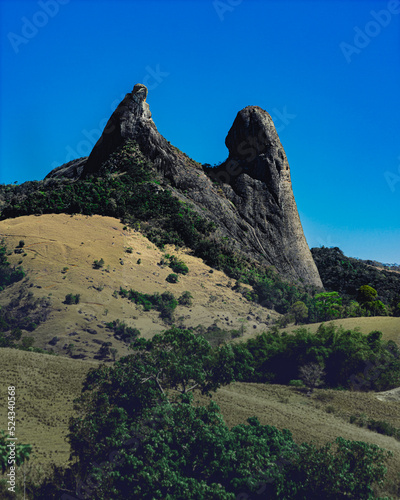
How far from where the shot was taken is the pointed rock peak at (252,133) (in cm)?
4800

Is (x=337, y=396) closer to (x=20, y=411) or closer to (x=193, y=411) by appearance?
(x=193, y=411)

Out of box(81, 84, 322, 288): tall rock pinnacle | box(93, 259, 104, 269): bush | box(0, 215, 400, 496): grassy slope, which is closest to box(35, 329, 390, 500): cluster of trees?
box(0, 215, 400, 496): grassy slope

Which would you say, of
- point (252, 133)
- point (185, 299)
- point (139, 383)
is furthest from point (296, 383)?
point (252, 133)

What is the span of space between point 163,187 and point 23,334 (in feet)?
62.2

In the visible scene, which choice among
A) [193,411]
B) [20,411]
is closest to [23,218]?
[20,411]

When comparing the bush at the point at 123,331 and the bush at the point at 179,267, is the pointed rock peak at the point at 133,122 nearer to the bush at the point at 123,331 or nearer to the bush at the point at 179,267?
the bush at the point at 179,267

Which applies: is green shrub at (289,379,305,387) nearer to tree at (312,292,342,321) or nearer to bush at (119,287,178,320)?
bush at (119,287,178,320)

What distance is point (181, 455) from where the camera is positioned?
2258cm

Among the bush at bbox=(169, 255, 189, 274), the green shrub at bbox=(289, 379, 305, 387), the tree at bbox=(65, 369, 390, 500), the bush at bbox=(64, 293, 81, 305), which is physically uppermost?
the bush at bbox=(169, 255, 189, 274)

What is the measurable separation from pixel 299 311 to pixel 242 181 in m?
16.2

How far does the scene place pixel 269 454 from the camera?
2286 cm

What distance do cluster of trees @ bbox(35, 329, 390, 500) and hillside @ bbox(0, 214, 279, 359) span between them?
335 centimetres

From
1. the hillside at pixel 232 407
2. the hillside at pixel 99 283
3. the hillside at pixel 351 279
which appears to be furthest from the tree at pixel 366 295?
the hillside at pixel 232 407

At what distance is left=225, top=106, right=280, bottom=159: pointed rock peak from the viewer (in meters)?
48.0
